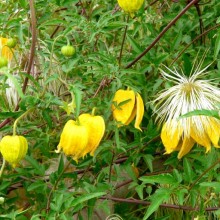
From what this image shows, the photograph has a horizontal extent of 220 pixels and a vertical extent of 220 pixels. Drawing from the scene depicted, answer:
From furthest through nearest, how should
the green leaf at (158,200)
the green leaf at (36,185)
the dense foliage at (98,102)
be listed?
the green leaf at (36,185), the dense foliage at (98,102), the green leaf at (158,200)

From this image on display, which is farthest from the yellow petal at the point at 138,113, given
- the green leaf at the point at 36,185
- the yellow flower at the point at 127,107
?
the green leaf at the point at 36,185

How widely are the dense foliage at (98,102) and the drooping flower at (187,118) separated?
0.06 metres

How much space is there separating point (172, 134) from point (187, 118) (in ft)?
0.18

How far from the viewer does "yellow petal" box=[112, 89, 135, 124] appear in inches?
61.7

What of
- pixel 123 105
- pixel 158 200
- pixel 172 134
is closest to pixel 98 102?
pixel 123 105

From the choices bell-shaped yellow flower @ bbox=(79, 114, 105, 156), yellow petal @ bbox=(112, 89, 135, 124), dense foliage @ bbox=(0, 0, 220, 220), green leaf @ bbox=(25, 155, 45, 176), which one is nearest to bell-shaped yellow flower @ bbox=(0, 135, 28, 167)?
dense foliage @ bbox=(0, 0, 220, 220)

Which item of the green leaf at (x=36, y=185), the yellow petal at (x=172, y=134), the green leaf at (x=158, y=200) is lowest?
the green leaf at (x=36, y=185)

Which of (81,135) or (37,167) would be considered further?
(37,167)

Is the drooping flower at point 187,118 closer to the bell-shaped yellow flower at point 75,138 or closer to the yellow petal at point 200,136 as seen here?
the yellow petal at point 200,136

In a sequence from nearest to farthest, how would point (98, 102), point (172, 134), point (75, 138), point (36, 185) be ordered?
1. point (75, 138)
2. point (172, 134)
3. point (98, 102)
4. point (36, 185)

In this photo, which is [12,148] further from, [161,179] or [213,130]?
[213,130]

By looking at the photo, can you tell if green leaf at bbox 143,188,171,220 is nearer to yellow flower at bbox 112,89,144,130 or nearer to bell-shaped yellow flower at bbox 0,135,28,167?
yellow flower at bbox 112,89,144,130

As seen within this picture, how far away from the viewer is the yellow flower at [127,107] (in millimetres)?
1566

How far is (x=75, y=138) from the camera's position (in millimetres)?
1419
